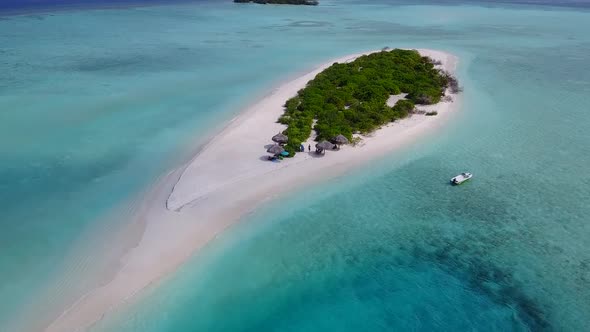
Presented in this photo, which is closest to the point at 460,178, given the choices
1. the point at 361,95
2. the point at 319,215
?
Result: the point at 319,215

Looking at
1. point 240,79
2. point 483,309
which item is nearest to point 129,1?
point 240,79

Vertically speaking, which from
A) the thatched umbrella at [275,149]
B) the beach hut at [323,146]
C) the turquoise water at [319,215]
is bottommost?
the turquoise water at [319,215]

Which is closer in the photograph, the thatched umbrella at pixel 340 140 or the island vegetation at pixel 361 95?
the thatched umbrella at pixel 340 140

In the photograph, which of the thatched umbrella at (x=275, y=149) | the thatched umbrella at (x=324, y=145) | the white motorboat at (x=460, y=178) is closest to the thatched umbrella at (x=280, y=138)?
the thatched umbrella at (x=275, y=149)

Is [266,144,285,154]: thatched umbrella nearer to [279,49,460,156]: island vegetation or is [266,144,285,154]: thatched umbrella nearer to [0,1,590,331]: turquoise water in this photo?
[279,49,460,156]: island vegetation

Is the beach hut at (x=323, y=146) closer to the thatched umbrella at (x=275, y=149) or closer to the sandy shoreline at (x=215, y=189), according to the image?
the sandy shoreline at (x=215, y=189)

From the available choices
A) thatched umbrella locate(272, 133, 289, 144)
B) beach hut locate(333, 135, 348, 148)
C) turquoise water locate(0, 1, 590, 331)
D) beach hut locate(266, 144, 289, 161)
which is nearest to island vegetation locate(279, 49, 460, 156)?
thatched umbrella locate(272, 133, 289, 144)

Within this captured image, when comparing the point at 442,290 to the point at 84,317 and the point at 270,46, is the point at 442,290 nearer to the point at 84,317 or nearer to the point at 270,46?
the point at 84,317

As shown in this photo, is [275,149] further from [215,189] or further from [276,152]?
[215,189]
